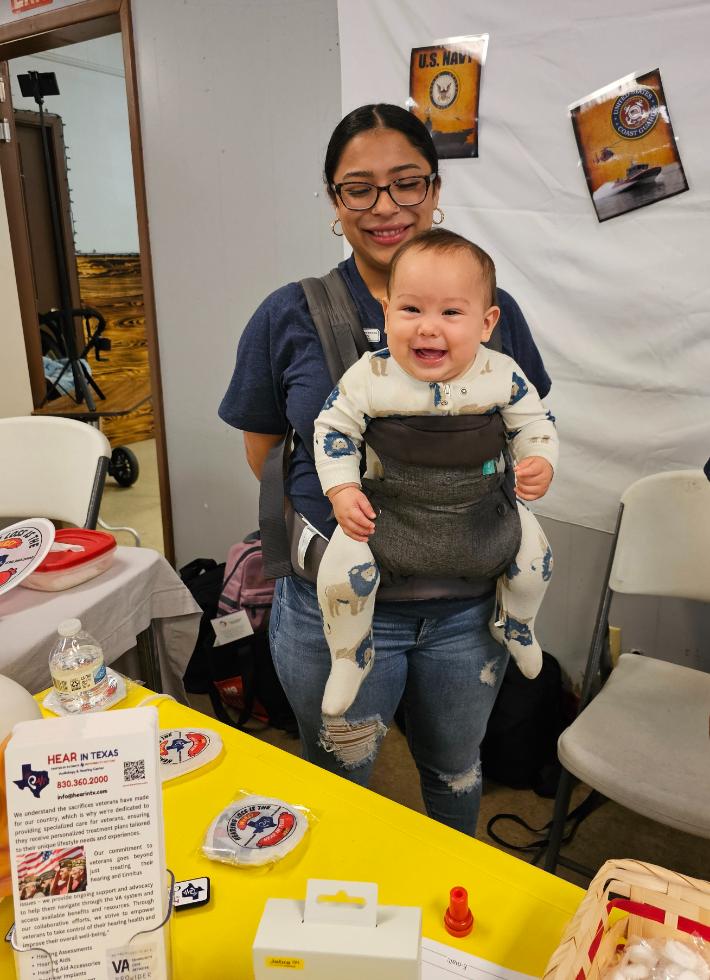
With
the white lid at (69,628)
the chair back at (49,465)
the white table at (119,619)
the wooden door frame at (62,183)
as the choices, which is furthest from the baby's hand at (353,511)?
the wooden door frame at (62,183)

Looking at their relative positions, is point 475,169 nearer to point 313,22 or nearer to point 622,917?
point 313,22

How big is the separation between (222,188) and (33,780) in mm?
2415

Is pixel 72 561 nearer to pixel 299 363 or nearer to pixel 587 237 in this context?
pixel 299 363

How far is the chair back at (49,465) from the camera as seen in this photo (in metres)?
2.00

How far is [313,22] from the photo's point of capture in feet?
7.32

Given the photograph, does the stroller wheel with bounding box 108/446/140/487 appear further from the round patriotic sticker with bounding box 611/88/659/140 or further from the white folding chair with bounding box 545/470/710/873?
the round patriotic sticker with bounding box 611/88/659/140

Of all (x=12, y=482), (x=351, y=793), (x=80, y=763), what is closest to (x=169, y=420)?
(x=12, y=482)

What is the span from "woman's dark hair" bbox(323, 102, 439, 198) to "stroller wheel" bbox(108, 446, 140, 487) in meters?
4.20

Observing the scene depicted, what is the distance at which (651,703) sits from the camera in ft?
5.48

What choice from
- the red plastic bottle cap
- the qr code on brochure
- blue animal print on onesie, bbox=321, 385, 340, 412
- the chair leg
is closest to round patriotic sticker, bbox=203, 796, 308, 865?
the red plastic bottle cap

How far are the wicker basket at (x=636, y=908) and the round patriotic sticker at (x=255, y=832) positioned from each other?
0.35m

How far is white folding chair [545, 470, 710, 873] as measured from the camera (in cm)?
142

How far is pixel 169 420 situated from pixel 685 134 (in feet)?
6.72

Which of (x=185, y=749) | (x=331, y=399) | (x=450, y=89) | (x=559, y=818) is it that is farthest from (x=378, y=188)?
(x=559, y=818)
